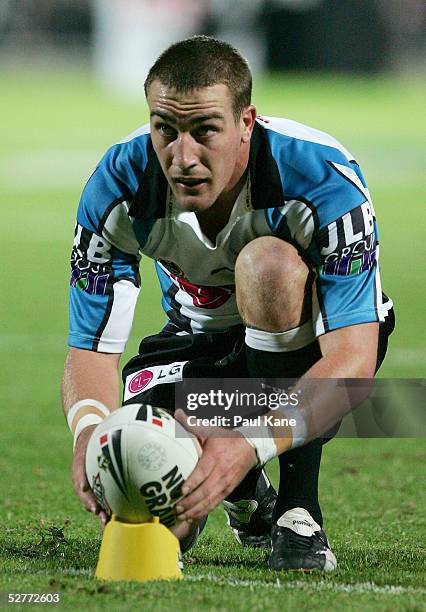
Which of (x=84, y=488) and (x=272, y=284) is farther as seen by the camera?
(x=272, y=284)

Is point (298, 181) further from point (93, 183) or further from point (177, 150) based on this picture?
point (93, 183)

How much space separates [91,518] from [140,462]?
125cm

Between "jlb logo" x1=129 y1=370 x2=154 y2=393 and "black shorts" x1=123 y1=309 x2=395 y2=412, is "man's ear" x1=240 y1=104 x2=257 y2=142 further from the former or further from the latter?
"jlb logo" x1=129 y1=370 x2=154 y2=393

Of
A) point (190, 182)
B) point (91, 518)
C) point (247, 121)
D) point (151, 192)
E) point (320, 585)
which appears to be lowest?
point (91, 518)

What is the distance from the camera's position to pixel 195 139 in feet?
11.5

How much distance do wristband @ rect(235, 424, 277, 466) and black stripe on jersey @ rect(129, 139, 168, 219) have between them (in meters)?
0.84

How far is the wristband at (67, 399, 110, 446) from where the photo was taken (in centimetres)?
361

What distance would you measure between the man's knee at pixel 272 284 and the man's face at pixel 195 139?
0.20 m

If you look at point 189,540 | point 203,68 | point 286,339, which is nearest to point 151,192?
point 203,68

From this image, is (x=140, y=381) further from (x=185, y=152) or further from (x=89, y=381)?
(x=185, y=152)

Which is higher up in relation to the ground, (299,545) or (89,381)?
(89,381)

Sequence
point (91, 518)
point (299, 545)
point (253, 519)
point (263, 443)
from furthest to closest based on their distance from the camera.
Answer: point (91, 518) < point (253, 519) < point (299, 545) < point (263, 443)

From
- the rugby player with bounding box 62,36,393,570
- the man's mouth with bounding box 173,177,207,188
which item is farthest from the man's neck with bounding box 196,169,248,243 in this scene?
the man's mouth with bounding box 173,177,207,188

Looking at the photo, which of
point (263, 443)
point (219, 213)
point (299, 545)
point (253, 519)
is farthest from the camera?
point (253, 519)
